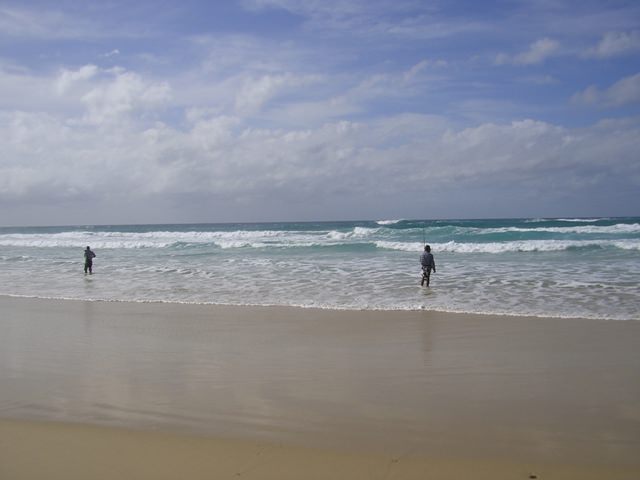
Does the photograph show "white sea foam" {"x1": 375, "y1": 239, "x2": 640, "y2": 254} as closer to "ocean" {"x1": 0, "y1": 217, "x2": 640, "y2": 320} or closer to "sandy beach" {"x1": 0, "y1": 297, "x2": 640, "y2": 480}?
"ocean" {"x1": 0, "y1": 217, "x2": 640, "y2": 320}

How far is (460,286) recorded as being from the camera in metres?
13.7

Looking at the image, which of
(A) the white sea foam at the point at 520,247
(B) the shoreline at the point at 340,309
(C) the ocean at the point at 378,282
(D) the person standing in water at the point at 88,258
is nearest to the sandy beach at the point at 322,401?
(B) the shoreline at the point at 340,309

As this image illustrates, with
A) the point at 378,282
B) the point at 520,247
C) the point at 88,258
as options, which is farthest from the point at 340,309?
the point at 520,247

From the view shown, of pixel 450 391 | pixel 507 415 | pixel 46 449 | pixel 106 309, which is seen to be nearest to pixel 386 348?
pixel 450 391

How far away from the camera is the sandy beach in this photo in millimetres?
3568

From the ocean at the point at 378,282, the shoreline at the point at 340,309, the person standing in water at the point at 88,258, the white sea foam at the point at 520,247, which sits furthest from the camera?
the white sea foam at the point at 520,247

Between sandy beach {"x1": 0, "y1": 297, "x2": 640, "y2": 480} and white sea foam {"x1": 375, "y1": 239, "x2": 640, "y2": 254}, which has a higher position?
white sea foam {"x1": 375, "y1": 239, "x2": 640, "y2": 254}

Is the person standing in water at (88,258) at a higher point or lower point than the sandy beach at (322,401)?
higher

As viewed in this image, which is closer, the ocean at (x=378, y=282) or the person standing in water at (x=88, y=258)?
the ocean at (x=378, y=282)

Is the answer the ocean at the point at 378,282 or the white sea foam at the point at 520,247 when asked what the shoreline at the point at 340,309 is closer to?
the ocean at the point at 378,282

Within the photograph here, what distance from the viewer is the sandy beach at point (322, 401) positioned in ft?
11.7

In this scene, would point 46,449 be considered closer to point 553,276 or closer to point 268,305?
point 268,305

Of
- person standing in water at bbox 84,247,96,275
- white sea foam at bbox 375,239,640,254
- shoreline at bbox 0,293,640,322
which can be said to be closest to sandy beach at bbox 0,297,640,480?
shoreline at bbox 0,293,640,322

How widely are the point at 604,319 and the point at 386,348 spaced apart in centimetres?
468
